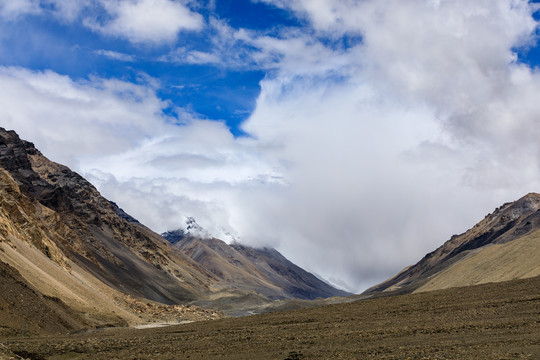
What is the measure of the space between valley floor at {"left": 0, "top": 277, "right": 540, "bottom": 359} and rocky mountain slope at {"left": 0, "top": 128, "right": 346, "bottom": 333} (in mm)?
10195

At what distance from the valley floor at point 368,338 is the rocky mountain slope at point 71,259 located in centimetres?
1020

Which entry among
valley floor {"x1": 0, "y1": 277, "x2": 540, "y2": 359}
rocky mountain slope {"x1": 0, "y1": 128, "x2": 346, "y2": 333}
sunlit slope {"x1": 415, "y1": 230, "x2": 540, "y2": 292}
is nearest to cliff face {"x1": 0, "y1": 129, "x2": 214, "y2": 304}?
rocky mountain slope {"x1": 0, "y1": 128, "x2": 346, "y2": 333}

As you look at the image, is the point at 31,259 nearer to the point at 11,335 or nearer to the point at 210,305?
the point at 11,335

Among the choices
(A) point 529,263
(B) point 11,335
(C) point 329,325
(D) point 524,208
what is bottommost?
(B) point 11,335

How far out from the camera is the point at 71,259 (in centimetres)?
9856

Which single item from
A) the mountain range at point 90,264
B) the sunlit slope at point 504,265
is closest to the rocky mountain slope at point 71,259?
the mountain range at point 90,264

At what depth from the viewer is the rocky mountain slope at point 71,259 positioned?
174ft

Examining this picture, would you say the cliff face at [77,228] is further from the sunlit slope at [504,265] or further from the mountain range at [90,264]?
the sunlit slope at [504,265]

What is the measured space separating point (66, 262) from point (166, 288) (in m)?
72.5

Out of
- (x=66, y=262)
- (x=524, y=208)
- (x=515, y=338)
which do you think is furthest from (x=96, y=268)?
(x=524, y=208)

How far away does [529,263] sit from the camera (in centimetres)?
6588

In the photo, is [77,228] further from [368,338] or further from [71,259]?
[368,338]

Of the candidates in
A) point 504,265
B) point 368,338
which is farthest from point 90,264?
point 368,338

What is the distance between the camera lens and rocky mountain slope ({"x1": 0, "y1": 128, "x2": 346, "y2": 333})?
5319 cm
